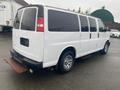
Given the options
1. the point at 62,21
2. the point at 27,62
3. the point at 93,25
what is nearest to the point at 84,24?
the point at 93,25

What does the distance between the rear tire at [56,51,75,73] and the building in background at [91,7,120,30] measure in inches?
973

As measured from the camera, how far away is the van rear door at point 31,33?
3328 mm

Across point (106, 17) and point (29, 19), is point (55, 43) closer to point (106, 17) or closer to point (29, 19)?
point (29, 19)

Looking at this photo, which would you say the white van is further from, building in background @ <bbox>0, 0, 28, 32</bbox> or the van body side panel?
building in background @ <bbox>0, 0, 28, 32</bbox>

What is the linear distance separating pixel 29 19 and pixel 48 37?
785 mm

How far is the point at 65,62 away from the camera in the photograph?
4.39 metres

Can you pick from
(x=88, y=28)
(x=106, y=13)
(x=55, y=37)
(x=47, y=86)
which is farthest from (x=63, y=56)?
(x=106, y=13)

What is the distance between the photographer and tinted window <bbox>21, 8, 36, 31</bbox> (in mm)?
3469

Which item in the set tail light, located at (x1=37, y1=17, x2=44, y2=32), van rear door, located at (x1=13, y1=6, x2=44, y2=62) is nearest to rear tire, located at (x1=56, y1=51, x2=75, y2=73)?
van rear door, located at (x1=13, y1=6, x2=44, y2=62)

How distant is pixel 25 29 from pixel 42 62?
1.10m

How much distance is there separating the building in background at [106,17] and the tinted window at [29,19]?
25.5m

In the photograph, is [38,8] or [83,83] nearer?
[38,8]

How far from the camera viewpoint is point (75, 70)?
488 cm

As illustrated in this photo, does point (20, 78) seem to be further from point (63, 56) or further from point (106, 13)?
point (106, 13)
